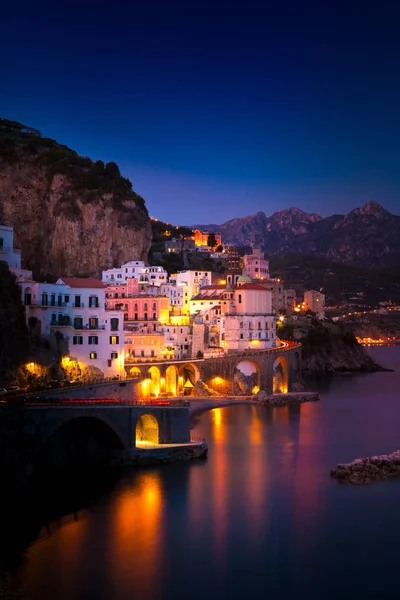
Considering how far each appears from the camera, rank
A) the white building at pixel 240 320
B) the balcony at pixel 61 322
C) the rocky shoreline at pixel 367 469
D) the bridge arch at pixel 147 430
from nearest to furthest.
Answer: the rocky shoreline at pixel 367 469 → the bridge arch at pixel 147 430 → the balcony at pixel 61 322 → the white building at pixel 240 320

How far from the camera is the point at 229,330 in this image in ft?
231

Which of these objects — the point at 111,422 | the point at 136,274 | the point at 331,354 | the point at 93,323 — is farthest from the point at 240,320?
the point at 111,422

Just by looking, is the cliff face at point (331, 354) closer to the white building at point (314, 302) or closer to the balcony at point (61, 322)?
the white building at point (314, 302)

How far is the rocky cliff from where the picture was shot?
80750 millimetres

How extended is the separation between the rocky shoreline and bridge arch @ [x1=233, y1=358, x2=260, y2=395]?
85.8 ft

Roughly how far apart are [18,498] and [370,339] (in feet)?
577

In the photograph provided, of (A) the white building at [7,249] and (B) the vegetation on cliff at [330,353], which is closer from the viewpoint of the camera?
(A) the white building at [7,249]

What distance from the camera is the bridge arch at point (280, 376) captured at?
6894 centimetres

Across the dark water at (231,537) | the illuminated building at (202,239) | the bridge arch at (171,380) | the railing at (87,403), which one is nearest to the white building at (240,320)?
the bridge arch at (171,380)

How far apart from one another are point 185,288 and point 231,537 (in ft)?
176

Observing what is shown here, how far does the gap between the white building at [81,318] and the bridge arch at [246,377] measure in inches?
715

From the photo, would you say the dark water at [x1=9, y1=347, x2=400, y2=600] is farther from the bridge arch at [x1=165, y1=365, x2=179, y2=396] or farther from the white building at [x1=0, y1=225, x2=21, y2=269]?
the white building at [x1=0, y1=225, x2=21, y2=269]

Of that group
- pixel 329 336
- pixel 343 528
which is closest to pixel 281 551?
pixel 343 528

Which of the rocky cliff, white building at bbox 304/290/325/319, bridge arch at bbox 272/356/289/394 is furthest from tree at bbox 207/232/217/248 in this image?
bridge arch at bbox 272/356/289/394
